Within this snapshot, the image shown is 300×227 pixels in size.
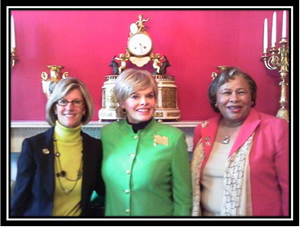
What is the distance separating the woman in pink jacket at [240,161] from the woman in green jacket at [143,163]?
103 mm

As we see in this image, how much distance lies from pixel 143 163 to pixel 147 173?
0.13 feet

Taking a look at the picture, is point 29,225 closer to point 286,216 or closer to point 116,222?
point 116,222

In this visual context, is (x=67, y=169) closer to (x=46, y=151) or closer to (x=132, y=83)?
(x=46, y=151)

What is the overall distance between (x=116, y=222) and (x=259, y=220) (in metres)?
0.57

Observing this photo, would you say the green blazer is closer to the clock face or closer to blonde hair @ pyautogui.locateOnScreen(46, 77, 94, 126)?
blonde hair @ pyautogui.locateOnScreen(46, 77, 94, 126)

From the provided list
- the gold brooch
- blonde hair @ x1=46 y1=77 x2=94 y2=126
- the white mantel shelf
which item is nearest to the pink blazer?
the white mantel shelf

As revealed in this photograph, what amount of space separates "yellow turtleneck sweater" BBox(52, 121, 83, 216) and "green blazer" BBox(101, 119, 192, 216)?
4.3 inches

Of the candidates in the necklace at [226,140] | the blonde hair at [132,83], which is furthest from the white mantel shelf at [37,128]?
the blonde hair at [132,83]

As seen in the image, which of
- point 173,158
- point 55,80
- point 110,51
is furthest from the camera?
point 110,51

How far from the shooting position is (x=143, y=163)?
43.2 inches

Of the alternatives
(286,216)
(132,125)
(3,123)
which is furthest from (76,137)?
(286,216)

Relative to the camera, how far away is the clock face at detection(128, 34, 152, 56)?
1.52 metres

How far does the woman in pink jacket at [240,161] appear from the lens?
1143mm

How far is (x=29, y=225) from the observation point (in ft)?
3.72
